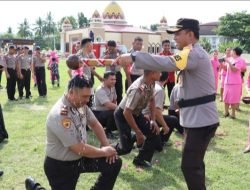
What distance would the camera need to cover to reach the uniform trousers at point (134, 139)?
5512mm

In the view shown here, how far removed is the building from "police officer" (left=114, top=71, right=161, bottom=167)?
5450 cm

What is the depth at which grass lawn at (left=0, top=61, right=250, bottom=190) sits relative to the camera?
4984 mm

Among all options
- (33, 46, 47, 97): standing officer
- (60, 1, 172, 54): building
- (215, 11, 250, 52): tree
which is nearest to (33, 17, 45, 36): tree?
(60, 1, 172, 54): building

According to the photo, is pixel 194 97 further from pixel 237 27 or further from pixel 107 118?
pixel 237 27

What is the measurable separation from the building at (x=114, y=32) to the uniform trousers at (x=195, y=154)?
56.3 m

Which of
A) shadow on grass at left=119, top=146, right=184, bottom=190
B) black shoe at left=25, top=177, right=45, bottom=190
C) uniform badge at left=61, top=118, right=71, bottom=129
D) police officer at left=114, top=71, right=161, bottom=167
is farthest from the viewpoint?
police officer at left=114, top=71, right=161, bottom=167

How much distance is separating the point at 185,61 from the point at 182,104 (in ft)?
1.81

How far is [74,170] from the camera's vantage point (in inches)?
149

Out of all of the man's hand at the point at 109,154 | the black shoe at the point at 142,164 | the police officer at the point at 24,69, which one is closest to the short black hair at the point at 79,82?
the man's hand at the point at 109,154

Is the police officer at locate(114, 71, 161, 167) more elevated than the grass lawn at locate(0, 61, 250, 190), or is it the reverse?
the police officer at locate(114, 71, 161, 167)

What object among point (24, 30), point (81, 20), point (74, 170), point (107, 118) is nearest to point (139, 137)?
point (74, 170)

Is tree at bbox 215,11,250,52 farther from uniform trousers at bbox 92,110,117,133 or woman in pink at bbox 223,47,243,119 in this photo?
uniform trousers at bbox 92,110,117,133

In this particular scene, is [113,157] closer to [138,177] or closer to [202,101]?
[202,101]

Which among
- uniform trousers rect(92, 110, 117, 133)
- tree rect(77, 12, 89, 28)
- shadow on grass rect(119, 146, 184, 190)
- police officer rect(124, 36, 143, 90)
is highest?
tree rect(77, 12, 89, 28)
